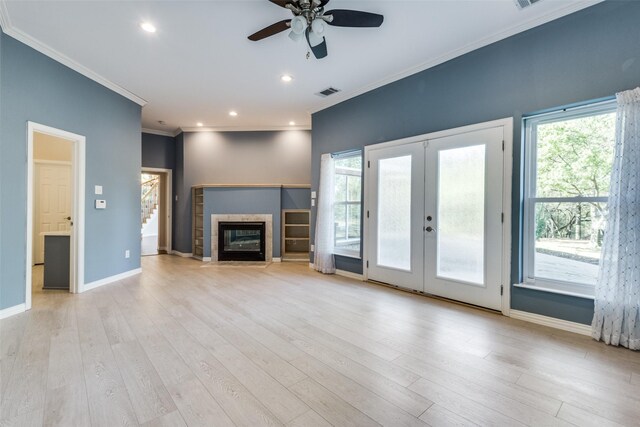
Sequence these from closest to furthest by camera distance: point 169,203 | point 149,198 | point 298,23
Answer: point 298,23 < point 169,203 < point 149,198

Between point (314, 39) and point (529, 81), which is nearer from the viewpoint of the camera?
point (314, 39)

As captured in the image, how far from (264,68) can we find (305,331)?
3466mm

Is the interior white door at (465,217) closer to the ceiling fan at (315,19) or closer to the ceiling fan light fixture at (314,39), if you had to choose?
the ceiling fan at (315,19)

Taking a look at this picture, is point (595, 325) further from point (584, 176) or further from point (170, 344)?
point (170, 344)

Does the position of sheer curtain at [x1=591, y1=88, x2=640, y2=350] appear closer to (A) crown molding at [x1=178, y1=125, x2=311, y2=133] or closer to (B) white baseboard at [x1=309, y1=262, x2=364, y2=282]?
(B) white baseboard at [x1=309, y1=262, x2=364, y2=282]

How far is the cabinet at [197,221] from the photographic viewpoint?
7051mm

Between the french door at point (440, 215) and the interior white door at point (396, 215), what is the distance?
14mm

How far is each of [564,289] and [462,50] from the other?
290 cm

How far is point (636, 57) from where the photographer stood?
2438 millimetres

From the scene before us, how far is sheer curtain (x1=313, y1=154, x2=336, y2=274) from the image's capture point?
5217 mm

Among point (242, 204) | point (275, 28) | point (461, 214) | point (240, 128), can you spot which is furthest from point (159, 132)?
point (461, 214)

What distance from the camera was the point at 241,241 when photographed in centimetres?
650

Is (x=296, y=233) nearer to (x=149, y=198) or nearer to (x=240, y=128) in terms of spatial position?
(x=240, y=128)

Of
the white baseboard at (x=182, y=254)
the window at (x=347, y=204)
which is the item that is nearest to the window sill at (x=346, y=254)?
the window at (x=347, y=204)
